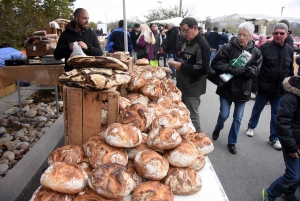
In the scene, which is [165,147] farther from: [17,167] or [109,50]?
[109,50]

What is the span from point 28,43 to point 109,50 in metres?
2.52

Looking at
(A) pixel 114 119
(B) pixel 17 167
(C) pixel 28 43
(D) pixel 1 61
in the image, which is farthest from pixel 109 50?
(A) pixel 114 119

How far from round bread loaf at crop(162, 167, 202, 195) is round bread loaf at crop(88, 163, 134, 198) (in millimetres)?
297

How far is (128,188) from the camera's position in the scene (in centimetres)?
126

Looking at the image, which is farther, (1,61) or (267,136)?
(1,61)

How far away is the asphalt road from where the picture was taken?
3004mm

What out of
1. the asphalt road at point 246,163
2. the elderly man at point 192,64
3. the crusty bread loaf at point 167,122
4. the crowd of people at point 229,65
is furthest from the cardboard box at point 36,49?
the crusty bread loaf at point 167,122

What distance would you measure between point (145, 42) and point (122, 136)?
281 inches

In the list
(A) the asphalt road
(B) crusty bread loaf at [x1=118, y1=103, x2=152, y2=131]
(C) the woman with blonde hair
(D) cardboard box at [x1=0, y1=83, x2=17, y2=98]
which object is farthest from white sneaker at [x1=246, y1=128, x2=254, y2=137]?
(D) cardboard box at [x1=0, y1=83, x2=17, y2=98]

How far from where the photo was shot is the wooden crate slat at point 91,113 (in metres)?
1.81

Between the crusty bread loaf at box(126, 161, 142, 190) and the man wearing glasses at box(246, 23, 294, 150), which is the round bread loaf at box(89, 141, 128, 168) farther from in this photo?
the man wearing glasses at box(246, 23, 294, 150)

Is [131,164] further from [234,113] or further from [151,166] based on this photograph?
[234,113]

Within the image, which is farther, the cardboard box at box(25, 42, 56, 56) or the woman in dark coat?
the cardboard box at box(25, 42, 56, 56)

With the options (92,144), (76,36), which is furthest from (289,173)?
(76,36)
